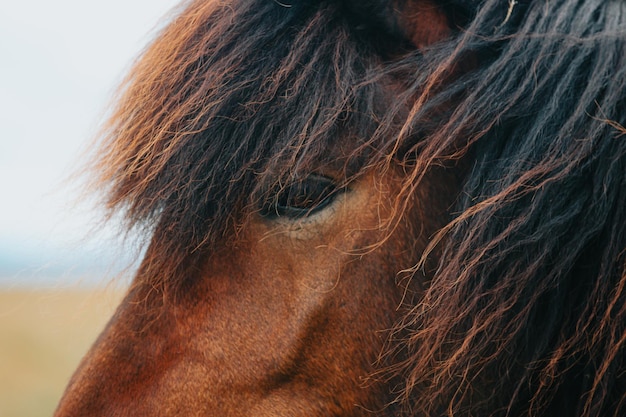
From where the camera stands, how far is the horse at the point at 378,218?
42.6 inches

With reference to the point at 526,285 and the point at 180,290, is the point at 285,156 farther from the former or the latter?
the point at 526,285

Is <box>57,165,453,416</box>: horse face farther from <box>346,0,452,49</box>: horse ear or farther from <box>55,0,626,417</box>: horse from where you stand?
<box>346,0,452,49</box>: horse ear

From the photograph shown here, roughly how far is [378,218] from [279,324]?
28cm

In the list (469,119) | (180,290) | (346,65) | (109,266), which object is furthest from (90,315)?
(469,119)

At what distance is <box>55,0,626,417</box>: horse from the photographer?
3.55 ft

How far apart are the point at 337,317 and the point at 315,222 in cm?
19

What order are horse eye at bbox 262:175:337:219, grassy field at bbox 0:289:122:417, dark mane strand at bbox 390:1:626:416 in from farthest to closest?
grassy field at bbox 0:289:122:417, horse eye at bbox 262:175:337:219, dark mane strand at bbox 390:1:626:416

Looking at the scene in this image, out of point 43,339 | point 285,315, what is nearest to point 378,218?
point 285,315

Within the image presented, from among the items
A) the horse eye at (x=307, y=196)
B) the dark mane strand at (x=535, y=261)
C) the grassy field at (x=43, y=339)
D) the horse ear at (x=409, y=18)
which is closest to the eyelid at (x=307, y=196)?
the horse eye at (x=307, y=196)

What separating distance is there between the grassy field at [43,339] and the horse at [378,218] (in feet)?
1.35

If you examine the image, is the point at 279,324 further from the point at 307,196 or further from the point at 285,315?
the point at 307,196

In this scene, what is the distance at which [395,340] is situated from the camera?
1145 millimetres

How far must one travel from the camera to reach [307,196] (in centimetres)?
118

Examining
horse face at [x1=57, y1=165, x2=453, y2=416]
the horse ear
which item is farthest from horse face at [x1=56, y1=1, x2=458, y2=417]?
the horse ear
